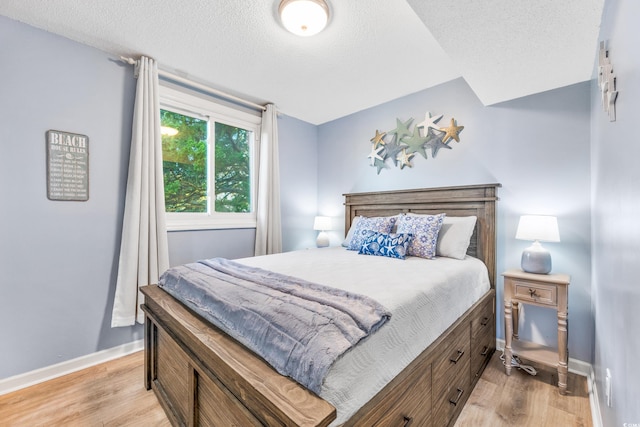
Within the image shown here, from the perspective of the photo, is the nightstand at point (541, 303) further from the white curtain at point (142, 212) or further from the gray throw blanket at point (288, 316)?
the white curtain at point (142, 212)

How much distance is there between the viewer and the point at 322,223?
144 inches

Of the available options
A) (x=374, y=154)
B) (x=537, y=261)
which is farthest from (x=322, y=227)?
(x=537, y=261)

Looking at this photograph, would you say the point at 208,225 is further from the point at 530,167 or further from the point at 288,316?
the point at 530,167

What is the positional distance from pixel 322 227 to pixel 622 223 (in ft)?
9.31

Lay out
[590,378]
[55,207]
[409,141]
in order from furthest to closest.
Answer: [409,141]
[55,207]
[590,378]

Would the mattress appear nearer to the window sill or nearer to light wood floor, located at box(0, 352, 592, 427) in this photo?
light wood floor, located at box(0, 352, 592, 427)

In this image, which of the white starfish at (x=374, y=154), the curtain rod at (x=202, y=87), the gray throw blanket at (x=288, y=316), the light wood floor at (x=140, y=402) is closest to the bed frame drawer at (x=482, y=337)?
the light wood floor at (x=140, y=402)

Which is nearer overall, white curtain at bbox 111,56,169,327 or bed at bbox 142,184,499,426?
bed at bbox 142,184,499,426

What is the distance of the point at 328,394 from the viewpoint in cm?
81

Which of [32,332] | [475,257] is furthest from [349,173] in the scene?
[32,332]

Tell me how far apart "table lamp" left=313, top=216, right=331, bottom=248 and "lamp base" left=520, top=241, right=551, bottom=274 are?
2114 mm

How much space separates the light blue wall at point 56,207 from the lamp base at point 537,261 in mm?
3251

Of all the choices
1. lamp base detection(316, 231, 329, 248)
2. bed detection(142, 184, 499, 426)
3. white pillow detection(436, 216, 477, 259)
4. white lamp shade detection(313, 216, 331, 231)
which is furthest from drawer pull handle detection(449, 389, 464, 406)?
white lamp shade detection(313, 216, 331, 231)

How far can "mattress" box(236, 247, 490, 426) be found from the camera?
0.89m
